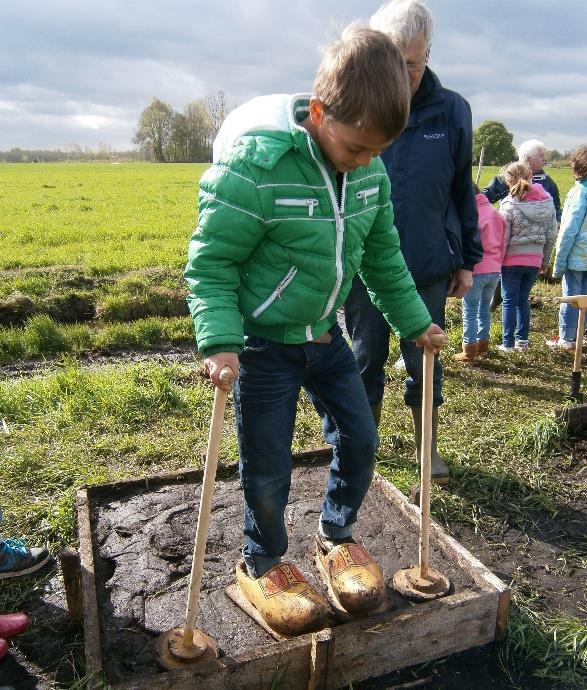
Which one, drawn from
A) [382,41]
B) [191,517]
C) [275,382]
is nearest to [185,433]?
[191,517]

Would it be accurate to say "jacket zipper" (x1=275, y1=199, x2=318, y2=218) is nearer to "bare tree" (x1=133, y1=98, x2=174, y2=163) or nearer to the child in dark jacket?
the child in dark jacket

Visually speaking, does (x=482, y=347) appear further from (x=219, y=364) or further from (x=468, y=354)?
(x=219, y=364)

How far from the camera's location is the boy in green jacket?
226cm

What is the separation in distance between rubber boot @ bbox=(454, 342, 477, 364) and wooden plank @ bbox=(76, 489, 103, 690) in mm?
4378

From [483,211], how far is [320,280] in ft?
16.4

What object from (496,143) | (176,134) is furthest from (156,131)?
(496,143)

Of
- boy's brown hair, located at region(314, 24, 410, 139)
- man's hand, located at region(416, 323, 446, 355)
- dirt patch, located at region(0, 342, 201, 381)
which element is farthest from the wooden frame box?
dirt patch, located at region(0, 342, 201, 381)

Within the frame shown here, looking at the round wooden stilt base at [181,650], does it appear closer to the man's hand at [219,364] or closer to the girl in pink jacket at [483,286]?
the man's hand at [219,364]

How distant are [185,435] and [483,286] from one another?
12.6 feet

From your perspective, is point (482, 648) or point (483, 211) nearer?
point (482, 648)

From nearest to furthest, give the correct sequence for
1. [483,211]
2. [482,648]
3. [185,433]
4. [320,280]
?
[320,280], [482,648], [185,433], [483,211]

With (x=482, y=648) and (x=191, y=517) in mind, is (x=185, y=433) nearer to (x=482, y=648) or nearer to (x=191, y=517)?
(x=191, y=517)

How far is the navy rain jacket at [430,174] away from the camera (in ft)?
12.2

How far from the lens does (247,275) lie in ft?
8.40
